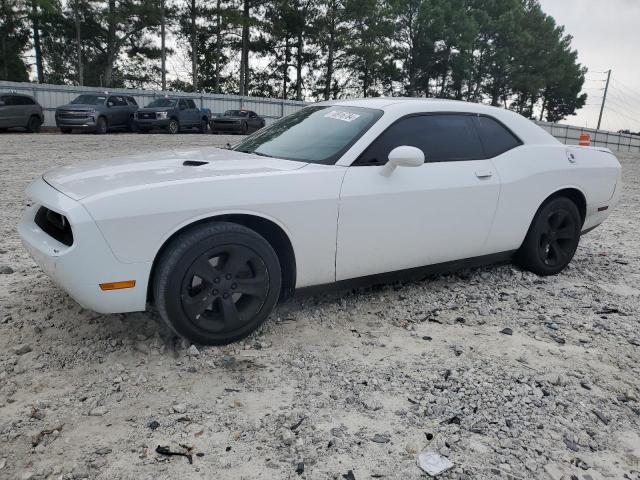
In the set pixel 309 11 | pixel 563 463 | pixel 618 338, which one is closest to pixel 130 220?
pixel 563 463

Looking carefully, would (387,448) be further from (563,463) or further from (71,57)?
(71,57)

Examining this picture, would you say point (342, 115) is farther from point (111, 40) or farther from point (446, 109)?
point (111, 40)

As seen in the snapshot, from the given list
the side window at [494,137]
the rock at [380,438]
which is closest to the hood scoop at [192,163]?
the rock at [380,438]

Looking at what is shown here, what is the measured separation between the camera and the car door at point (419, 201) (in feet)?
11.6

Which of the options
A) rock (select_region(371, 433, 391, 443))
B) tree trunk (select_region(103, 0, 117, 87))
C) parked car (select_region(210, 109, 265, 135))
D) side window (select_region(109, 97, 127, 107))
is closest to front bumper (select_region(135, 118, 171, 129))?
side window (select_region(109, 97, 127, 107))

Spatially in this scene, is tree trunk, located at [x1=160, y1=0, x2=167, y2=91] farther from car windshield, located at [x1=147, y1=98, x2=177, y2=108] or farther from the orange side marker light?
the orange side marker light

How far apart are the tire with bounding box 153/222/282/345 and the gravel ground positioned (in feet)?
0.57

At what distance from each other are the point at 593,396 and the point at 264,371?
177cm

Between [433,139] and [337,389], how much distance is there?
208 cm

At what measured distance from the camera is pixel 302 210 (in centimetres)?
330

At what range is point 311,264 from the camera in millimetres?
3441

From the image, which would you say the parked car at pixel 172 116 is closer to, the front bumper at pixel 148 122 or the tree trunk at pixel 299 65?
the front bumper at pixel 148 122

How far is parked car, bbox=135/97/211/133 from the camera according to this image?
2186 centimetres

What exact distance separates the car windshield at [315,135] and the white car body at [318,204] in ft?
0.28
